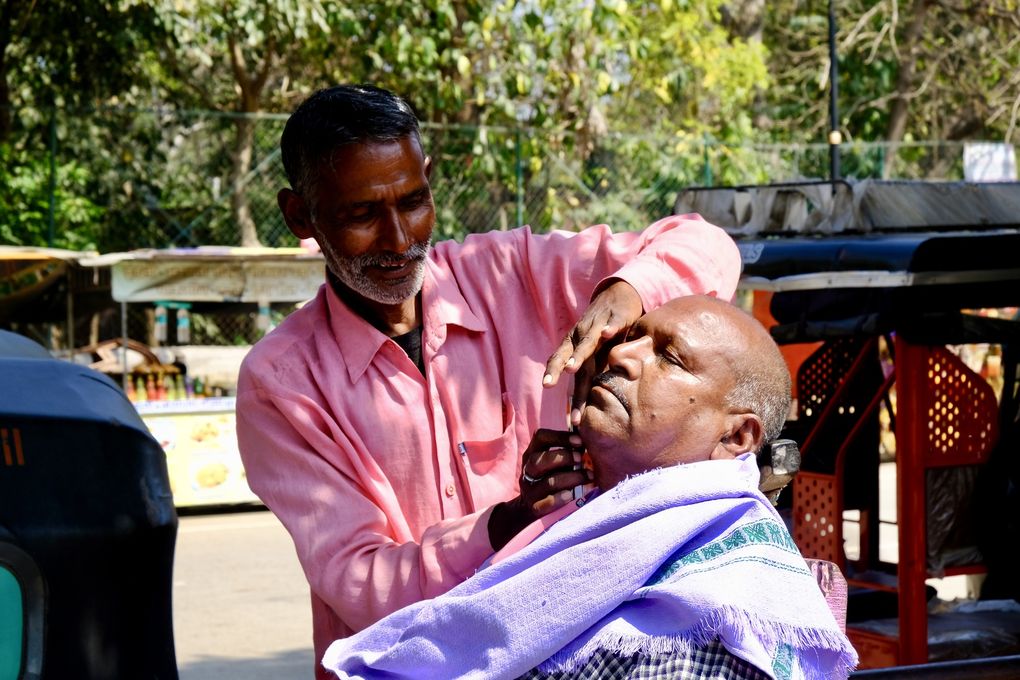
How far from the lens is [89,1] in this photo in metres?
12.7

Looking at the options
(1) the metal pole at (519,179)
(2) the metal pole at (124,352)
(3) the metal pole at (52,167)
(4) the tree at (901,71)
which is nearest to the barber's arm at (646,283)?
(2) the metal pole at (124,352)

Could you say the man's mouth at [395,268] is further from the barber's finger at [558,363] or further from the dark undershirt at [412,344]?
the barber's finger at [558,363]

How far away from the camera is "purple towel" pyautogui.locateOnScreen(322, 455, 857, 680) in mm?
1660

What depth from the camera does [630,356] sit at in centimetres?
195

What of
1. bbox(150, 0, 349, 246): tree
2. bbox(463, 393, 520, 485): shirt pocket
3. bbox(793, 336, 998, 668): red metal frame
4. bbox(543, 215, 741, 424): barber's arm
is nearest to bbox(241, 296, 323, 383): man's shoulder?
bbox(463, 393, 520, 485): shirt pocket

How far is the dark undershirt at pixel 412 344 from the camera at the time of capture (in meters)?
2.53

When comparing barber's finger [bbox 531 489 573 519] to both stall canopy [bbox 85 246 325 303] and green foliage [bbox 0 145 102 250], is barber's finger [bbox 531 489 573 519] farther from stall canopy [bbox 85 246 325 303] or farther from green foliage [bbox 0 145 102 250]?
green foliage [bbox 0 145 102 250]

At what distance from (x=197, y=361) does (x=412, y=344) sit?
957 cm

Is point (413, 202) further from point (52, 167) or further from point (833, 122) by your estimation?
point (833, 122)

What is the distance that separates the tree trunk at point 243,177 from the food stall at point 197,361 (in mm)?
2023

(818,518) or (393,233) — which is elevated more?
(393,233)

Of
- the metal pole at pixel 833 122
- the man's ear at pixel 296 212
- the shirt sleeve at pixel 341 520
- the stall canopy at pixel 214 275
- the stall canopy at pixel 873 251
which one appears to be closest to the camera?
the shirt sleeve at pixel 341 520

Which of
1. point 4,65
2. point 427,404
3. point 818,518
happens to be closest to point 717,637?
point 427,404

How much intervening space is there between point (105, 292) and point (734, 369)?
11645mm
